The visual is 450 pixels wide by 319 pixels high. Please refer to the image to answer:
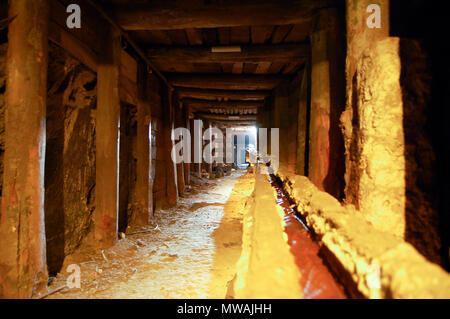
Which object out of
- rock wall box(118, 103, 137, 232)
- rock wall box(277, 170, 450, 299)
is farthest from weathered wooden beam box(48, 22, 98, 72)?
rock wall box(277, 170, 450, 299)

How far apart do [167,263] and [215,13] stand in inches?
141

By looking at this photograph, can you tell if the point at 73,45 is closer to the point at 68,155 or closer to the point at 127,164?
the point at 68,155

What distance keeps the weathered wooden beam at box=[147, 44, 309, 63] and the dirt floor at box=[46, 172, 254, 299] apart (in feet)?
11.2

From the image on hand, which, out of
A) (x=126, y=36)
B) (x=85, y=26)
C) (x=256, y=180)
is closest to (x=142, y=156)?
(x=126, y=36)

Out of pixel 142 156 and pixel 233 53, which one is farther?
pixel 142 156

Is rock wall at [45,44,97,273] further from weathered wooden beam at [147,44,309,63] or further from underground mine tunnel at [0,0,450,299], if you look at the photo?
weathered wooden beam at [147,44,309,63]

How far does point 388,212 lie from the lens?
1636 millimetres

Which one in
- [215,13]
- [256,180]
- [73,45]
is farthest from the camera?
[256,180]

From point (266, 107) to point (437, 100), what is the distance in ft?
22.0

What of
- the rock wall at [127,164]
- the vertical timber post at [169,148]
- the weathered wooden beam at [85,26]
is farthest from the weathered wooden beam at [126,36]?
the rock wall at [127,164]

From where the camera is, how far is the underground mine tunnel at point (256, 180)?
1.33m

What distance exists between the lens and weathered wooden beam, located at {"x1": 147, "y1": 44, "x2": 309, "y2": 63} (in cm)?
417

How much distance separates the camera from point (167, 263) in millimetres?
3000
